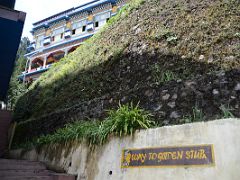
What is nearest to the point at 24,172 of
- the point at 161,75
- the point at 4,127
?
the point at 161,75

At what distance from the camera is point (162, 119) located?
4.79 meters

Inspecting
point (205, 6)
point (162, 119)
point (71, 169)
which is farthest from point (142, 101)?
point (205, 6)

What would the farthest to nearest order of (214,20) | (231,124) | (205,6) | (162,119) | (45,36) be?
(45,36) → (205,6) → (214,20) → (162,119) → (231,124)

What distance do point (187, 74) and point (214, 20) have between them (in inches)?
83.5

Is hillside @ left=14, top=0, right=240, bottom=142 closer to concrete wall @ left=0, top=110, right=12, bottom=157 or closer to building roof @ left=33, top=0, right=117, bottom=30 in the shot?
concrete wall @ left=0, top=110, right=12, bottom=157

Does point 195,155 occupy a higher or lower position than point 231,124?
lower

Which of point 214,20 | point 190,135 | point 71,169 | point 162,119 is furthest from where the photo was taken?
point 214,20

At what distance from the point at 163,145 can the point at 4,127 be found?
9.93 m

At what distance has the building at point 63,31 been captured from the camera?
25266mm

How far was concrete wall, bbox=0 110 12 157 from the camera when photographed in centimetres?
1065

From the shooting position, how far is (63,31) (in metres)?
28.3

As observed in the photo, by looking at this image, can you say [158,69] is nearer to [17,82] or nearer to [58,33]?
[17,82]

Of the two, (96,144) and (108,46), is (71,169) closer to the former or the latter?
(96,144)

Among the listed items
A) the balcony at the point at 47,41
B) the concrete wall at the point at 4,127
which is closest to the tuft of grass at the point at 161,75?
the concrete wall at the point at 4,127
